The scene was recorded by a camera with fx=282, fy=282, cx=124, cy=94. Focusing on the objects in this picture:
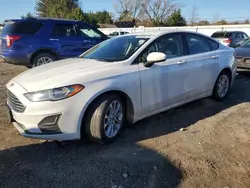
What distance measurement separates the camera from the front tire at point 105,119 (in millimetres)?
3549

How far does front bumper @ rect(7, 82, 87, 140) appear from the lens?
10.8 feet

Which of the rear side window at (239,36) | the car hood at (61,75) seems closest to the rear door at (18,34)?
the car hood at (61,75)

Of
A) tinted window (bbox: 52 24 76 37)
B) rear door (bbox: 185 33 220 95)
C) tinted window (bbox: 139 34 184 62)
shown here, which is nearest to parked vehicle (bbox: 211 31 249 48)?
tinted window (bbox: 52 24 76 37)

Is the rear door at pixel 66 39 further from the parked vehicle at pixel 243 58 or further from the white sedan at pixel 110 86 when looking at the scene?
the parked vehicle at pixel 243 58

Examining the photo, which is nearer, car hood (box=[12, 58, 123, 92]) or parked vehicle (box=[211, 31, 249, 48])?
car hood (box=[12, 58, 123, 92])

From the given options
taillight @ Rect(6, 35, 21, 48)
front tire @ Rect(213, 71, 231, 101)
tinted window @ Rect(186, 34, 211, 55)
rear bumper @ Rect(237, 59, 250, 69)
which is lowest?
rear bumper @ Rect(237, 59, 250, 69)

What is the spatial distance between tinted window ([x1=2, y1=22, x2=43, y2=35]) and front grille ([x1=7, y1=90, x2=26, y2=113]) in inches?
197

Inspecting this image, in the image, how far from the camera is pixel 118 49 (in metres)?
4.48

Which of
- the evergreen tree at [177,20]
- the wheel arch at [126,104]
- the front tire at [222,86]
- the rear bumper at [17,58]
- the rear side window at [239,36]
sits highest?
the wheel arch at [126,104]

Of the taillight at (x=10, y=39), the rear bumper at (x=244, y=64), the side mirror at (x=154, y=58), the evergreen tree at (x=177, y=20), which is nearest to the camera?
the side mirror at (x=154, y=58)

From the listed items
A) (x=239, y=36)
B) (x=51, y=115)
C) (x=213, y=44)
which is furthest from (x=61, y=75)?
(x=239, y=36)

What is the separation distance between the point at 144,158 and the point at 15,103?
1772 millimetres

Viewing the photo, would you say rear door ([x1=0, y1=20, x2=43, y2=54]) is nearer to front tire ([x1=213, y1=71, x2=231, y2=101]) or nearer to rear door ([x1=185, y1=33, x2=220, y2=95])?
rear door ([x1=185, y1=33, x2=220, y2=95])

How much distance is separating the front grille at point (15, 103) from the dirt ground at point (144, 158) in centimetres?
52
